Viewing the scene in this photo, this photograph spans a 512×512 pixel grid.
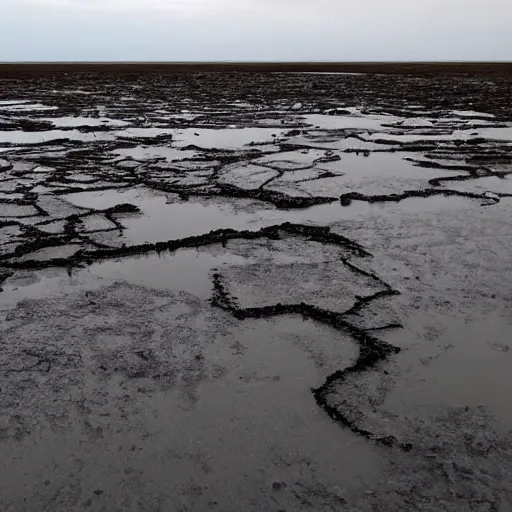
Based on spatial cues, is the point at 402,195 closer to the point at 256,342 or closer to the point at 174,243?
the point at 174,243

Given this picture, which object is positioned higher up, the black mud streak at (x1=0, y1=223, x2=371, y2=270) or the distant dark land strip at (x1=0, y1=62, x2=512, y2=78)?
Answer: the distant dark land strip at (x1=0, y1=62, x2=512, y2=78)

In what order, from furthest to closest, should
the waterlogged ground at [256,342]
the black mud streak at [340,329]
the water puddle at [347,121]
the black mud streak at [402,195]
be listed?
the water puddle at [347,121]
the black mud streak at [402,195]
the black mud streak at [340,329]
the waterlogged ground at [256,342]

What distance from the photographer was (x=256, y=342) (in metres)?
2.92

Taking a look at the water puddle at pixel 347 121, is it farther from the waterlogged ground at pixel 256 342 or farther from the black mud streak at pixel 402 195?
the black mud streak at pixel 402 195

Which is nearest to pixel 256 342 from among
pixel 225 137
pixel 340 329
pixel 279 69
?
pixel 340 329

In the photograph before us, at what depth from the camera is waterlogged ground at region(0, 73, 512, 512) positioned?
1.99m

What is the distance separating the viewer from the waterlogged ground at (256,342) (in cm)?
199

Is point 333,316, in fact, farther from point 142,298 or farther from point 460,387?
point 142,298

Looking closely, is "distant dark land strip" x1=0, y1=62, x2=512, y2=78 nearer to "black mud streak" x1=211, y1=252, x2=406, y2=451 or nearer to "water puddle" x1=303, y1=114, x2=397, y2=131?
"water puddle" x1=303, y1=114, x2=397, y2=131

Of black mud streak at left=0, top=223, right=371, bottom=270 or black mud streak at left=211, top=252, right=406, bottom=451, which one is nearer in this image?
black mud streak at left=211, top=252, right=406, bottom=451

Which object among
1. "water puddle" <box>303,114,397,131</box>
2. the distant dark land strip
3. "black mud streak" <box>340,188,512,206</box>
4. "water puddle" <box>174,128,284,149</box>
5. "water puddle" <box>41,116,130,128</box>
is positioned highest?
the distant dark land strip

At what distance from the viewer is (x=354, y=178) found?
6.70 meters

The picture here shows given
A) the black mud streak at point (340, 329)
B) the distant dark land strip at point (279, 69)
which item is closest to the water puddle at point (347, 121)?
the black mud streak at point (340, 329)

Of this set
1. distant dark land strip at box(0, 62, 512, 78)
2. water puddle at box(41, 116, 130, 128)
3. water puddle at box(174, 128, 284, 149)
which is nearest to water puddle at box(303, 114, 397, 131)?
water puddle at box(174, 128, 284, 149)
